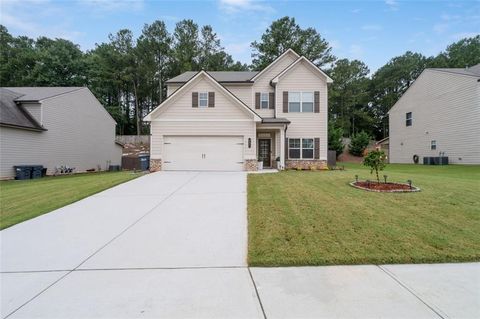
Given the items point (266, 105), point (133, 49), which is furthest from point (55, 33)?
point (266, 105)

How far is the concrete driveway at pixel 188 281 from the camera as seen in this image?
292 cm

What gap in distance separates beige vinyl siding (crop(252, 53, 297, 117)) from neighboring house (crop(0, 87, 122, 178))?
14560 millimetres

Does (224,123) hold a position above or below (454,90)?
below

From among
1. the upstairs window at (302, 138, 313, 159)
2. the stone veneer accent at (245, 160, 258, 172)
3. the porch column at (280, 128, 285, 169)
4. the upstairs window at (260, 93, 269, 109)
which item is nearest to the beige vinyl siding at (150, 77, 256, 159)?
the stone veneer accent at (245, 160, 258, 172)

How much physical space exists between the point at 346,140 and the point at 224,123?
2931cm

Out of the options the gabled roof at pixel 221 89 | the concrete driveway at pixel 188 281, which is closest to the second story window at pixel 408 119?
the gabled roof at pixel 221 89

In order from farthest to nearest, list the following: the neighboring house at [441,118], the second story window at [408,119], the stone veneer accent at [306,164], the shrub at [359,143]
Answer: the shrub at [359,143] → the second story window at [408,119] → the neighboring house at [441,118] → the stone veneer accent at [306,164]

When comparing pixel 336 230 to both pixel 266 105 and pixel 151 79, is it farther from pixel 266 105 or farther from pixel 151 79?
pixel 151 79

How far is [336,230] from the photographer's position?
536 cm

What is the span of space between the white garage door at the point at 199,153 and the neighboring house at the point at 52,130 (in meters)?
→ 9.32

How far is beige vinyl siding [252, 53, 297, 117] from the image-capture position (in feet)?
64.0

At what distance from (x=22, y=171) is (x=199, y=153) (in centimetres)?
1111

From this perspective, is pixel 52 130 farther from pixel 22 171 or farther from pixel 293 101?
pixel 293 101

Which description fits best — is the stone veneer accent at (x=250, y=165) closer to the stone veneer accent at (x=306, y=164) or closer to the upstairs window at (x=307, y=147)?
the stone veneer accent at (x=306, y=164)
